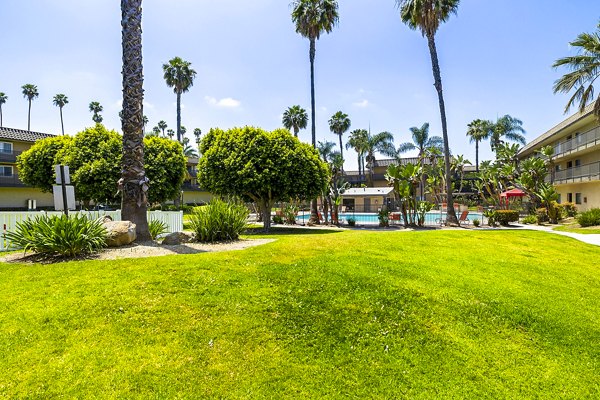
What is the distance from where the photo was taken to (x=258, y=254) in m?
8.49

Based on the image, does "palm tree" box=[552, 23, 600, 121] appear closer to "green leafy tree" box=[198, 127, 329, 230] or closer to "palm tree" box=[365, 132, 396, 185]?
"green leafy tree" box=[198, 127, 329, 230]

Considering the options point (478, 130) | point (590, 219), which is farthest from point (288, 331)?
point (478, 130)

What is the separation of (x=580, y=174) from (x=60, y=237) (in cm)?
3952

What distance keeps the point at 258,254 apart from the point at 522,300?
18.7 ft

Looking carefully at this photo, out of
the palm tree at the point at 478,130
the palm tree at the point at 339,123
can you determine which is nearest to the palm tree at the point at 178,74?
the palm tree at the point at 339,123

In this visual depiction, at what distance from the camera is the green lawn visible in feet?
13.9

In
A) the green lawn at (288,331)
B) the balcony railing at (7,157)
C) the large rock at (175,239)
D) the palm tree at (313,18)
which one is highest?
the palm tree at (313,18)

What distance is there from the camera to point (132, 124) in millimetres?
11047

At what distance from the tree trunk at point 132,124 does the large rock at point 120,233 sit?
2.40 feet

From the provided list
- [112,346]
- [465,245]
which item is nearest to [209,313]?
[112,346]

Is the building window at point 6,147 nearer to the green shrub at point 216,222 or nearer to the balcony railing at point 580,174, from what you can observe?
the green shrub at point 216,222

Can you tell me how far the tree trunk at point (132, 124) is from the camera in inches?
429

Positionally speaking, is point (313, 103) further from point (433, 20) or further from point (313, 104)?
point (433, 20)

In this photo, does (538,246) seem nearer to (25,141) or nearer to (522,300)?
(522,300)
